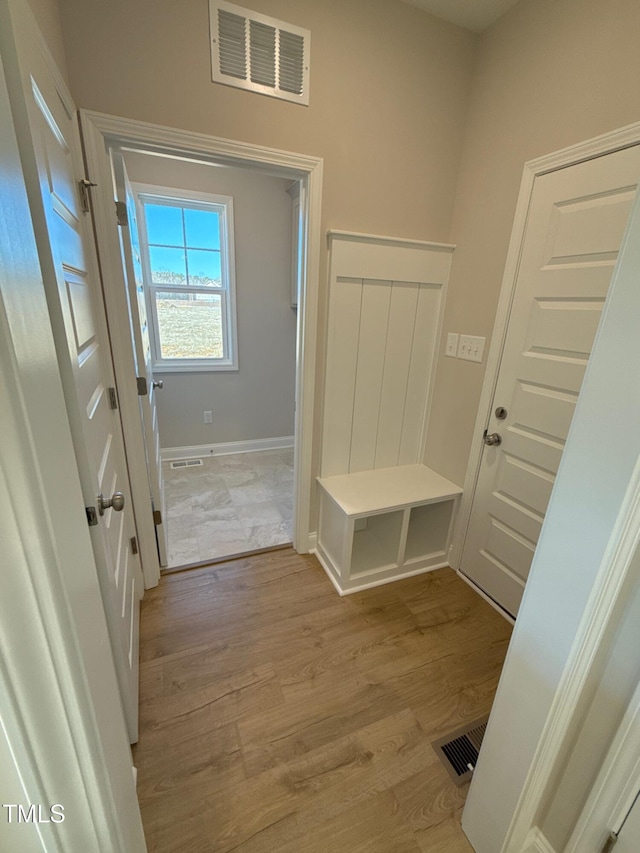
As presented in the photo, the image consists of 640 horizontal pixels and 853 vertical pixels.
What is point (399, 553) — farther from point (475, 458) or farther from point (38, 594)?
point (38, 594)

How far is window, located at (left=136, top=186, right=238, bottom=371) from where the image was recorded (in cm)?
298

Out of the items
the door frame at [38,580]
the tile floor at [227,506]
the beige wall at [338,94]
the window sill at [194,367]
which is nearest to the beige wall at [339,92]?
the beige wall at [338,94]

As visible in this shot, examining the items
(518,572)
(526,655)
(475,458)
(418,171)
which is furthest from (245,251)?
(526,655)

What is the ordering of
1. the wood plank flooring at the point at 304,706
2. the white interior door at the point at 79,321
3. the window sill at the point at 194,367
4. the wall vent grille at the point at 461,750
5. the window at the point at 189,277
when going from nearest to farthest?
the white interior door at the point at 79,321, the wood plank flooring at the point at 304,706, the wall vent grille at the point at 461,750, the window at the point at 189,277, the window sill at the point at 194,367

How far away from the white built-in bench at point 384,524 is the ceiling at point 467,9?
2.22m

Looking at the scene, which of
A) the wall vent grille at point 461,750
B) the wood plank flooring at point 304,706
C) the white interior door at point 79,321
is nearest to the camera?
the white interior door at point 79,321

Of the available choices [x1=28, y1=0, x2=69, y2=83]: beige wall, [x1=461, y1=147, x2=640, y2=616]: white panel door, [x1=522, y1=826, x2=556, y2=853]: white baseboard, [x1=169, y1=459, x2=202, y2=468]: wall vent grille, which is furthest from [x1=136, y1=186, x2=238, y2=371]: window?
[x1=522, y1=826, x2=556, y2=853]: white baseboard

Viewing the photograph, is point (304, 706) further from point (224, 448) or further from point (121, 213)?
point (224, 448)

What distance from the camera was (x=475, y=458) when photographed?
6.40 ft

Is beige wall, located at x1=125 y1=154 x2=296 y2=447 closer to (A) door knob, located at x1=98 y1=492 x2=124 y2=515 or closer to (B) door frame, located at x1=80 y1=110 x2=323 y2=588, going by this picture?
(B) door frame, located at x1=80 y1=110 x2=323 y2=588

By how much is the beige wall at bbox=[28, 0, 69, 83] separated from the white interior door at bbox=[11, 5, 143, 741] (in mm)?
103

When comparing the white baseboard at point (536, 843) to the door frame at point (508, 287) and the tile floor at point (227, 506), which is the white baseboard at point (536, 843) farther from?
the tile floor at point (227, 506)

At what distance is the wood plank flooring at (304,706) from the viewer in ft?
3.56

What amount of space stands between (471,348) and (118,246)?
172 centimetres
